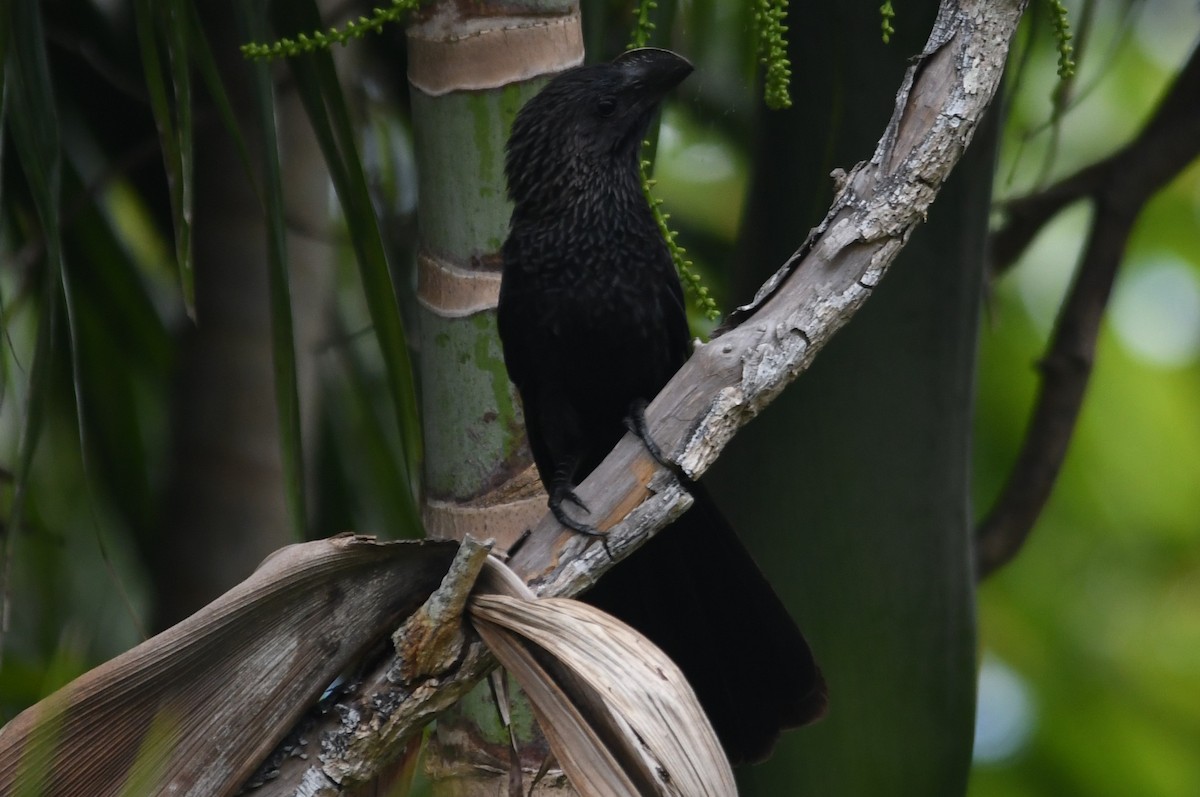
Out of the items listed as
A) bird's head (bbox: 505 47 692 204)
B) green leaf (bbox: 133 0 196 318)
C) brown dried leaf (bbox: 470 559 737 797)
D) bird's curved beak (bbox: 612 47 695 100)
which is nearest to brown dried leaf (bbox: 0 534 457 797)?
brown dried leaf (bbox: 470 559 737 797)

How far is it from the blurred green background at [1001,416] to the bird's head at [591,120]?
0.38 m

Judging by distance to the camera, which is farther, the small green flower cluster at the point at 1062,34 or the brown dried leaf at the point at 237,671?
the small green flower cluster at the point at 1062,34

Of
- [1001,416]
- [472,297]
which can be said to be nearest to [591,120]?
[472,297]

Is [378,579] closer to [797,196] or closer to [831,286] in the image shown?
[831,286]

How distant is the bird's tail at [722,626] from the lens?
5.16 ft

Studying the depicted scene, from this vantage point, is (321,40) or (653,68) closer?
(321,40)

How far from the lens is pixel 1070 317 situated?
251cm

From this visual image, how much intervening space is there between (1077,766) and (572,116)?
1808 millimetres

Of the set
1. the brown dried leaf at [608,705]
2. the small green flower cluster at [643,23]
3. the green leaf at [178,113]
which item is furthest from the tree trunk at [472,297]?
the brown dried leaf at [608,705]

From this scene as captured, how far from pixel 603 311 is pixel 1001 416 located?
142 centimetres

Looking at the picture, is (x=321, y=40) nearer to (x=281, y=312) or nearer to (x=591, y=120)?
(x=281, y=312)

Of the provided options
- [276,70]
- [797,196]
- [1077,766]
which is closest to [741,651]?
[797,196]

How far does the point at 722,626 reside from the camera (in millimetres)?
1643

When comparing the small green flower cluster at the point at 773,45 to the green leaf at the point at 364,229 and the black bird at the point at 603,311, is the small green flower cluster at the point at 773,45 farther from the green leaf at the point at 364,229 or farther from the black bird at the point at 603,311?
the green leaf at the point at 364,229
